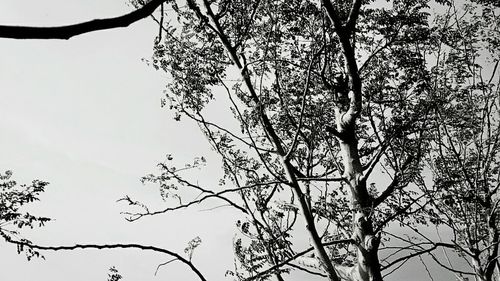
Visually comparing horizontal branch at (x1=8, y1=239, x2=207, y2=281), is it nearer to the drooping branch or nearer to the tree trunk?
the drooping branch

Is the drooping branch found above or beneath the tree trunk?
beneath

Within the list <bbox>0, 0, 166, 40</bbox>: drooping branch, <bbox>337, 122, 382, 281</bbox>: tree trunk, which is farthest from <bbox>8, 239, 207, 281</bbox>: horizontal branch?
<bbox>337, 122, 382, 281</bbox>: tree trunk

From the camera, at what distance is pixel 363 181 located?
7.14 meters

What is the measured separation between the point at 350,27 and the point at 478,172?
7252 mm

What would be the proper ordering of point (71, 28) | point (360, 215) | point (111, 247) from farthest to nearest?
point (360, 215) < point (111, 247) < point (71, 28)

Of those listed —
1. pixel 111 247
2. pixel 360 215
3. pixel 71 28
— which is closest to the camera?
pixel 71 28

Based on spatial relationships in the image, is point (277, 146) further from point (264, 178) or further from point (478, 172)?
point (478, 172)

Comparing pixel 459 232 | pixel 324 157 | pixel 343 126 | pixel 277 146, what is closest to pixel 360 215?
pixel 343 126

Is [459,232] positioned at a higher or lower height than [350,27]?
lower

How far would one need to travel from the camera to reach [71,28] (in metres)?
1.03

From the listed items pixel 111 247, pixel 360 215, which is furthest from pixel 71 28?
pixel 360 215

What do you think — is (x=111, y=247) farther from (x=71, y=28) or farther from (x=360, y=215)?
(x=360, y=215)

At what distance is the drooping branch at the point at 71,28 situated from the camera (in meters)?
0.96

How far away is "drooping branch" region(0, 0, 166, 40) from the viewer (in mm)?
961
